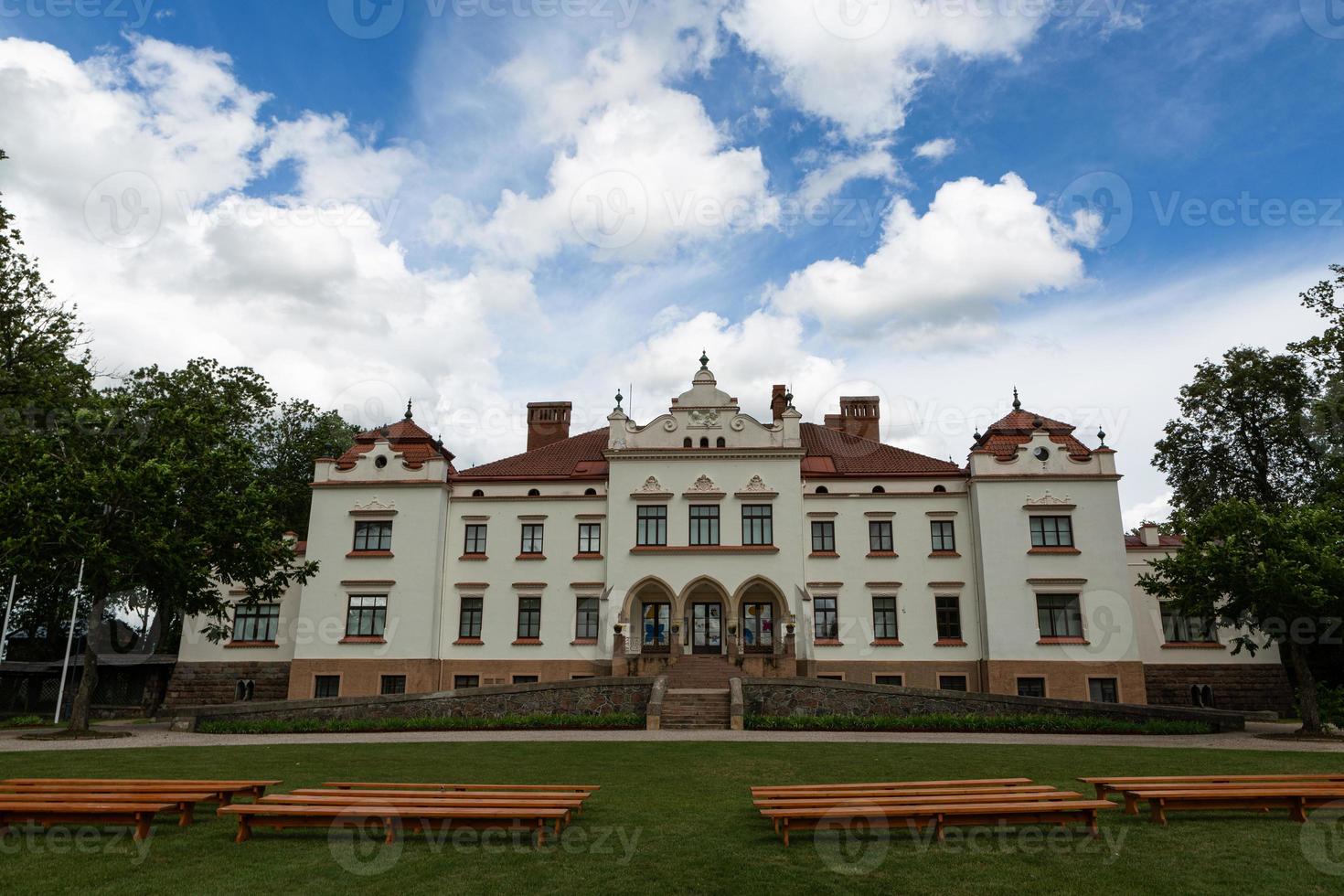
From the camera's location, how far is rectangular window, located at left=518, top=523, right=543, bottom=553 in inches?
1289

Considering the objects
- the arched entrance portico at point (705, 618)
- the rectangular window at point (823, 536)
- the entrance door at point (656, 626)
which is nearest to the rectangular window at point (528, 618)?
the entrance door at point (656, 626)

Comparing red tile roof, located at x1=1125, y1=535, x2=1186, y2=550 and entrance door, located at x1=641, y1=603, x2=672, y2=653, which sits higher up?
red tile roof, located at x1=1125, y1=535, x2=1186, y2=550

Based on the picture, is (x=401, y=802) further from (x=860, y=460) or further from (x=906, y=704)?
(x=860, y=460)

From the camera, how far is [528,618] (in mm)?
32094

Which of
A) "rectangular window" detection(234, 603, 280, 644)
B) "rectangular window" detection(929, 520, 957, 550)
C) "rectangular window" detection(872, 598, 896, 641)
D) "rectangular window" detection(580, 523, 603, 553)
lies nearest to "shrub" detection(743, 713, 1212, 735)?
"rectangular window" detection(872, 598, 896, 641)

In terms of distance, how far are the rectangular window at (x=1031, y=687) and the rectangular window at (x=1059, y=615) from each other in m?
1.54

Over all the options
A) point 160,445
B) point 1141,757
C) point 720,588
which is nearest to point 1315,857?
point 1141,757

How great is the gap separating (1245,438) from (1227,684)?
414 inches

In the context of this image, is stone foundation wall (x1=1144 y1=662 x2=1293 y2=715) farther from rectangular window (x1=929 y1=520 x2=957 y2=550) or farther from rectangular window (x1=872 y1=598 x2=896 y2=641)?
rectangular window (x1=872 y1=598 x2=896 y2=641)

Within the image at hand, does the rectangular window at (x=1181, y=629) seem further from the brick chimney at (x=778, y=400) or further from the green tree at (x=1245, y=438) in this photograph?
the brick chimney at (x=778, y=400)

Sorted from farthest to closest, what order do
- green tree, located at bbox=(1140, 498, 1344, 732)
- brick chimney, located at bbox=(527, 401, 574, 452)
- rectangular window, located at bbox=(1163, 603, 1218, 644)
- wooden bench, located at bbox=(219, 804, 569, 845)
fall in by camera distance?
brick chimney, located at bbox=(527, 401, 574, 452) → rectangular window, located at bbox=(1163, 603, 1218, 644) → green tree, located at bbox=(1140, 498, 1344, 732) → wooden bench, located at bbox=(219, 804, 569, 845)

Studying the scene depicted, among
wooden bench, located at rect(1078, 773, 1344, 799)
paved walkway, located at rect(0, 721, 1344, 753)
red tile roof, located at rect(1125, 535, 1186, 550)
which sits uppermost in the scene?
red tile roof, located at rect(1125, 535, 1186, 550)

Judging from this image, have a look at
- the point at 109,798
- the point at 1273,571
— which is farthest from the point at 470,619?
the point at 1273,571

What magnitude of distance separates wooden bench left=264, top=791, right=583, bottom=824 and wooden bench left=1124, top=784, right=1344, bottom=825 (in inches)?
253
